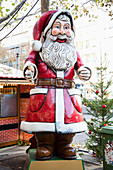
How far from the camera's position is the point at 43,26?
10.3 ft

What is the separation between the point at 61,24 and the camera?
119 inches

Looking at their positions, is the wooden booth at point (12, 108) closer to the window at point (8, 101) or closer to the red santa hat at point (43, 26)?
the window at point (8, 101)

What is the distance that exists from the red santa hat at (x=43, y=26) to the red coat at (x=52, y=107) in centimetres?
22

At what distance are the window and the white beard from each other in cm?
303

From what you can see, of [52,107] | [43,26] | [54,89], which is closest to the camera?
[52,107]

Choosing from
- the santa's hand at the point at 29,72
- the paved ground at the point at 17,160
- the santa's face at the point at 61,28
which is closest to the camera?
the santa's hand at the point at 29,72

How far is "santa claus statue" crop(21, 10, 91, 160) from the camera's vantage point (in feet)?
9.16

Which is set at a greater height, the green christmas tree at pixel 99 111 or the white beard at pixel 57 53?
the white beard at pixel 57 53

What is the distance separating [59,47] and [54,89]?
0.62m

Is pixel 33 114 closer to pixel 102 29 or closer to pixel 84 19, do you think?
pixel 102 29

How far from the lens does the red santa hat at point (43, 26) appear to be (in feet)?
9.95

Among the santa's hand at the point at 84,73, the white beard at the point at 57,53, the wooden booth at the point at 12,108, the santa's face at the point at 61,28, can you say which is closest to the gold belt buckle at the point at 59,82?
the white beard at the point at 57,53

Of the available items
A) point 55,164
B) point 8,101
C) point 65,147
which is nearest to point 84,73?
point 65,147

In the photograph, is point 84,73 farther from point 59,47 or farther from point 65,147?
point 65,147
